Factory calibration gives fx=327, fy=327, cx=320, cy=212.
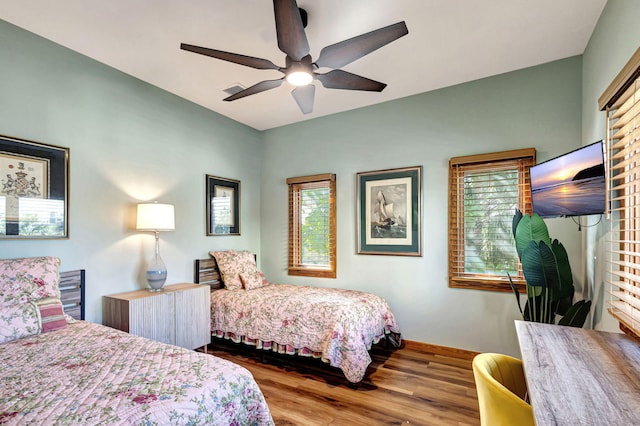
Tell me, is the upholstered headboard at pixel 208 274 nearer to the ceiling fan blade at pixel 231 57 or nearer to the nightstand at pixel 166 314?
the nightstand at pixel 166 314

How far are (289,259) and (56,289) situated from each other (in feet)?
8.62

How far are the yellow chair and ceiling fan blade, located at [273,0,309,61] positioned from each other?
187 centimetres

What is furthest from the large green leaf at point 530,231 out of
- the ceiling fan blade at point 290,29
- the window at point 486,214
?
the ceiling fan blade at point 290,29

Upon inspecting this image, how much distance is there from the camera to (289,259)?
4.53 m

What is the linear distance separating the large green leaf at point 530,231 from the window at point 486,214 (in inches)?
27.8

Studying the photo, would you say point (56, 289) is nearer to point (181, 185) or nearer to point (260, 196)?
point (181, 185)

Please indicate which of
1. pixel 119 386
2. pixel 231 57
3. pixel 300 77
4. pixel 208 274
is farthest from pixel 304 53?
pixel 208 274

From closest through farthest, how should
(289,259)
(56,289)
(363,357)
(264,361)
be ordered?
1. (56,289)
2. (363,357)
3. (264,361)
4. (289,259)

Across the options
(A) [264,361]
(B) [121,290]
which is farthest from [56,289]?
(A) [264,361]

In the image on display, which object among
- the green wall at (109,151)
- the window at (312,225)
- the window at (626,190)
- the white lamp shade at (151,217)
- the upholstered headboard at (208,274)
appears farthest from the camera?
the window at (312,225)

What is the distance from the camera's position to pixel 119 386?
1415 millimetres

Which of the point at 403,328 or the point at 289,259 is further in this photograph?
the point at 289,259

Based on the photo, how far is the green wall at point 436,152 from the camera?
3.03m

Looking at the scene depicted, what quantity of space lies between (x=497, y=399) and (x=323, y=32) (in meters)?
2.51
